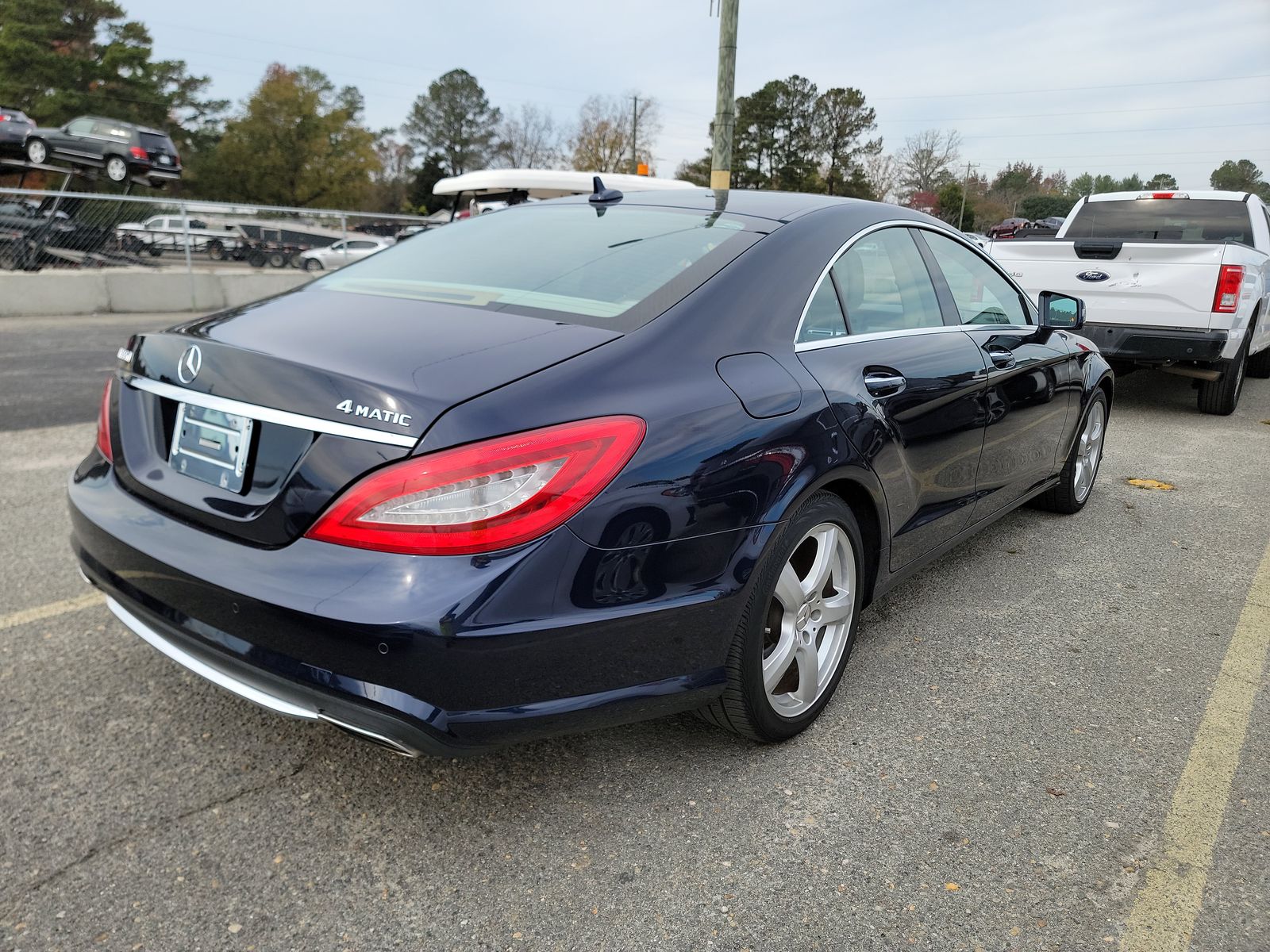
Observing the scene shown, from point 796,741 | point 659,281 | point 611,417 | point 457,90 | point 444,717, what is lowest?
point 796,741

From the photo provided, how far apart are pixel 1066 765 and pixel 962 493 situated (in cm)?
109

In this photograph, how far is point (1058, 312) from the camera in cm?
410

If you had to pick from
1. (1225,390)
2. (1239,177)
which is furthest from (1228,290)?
(1239,177)

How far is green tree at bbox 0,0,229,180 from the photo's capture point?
171 feet

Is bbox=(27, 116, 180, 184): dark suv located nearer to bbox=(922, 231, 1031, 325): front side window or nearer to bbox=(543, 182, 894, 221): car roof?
bbox=(543, 182, 894, 221): car roof

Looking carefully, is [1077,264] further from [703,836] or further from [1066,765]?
[703,836]

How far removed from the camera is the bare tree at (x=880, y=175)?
73312mm

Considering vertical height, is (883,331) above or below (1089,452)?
above

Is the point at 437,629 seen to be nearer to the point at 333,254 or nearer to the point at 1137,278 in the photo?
the point at 1137,278

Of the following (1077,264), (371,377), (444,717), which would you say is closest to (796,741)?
(444,717)

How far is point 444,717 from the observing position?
1874 millimetres

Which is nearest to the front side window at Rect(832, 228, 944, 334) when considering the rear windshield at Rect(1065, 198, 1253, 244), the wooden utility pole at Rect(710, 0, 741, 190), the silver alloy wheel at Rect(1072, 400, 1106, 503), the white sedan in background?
the silver alloy wheel at Rect(1072, 400, 1106, 503)

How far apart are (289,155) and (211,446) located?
61.4 metres

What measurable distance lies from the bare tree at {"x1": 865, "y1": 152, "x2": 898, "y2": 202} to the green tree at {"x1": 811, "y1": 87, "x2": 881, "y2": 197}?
80cm
